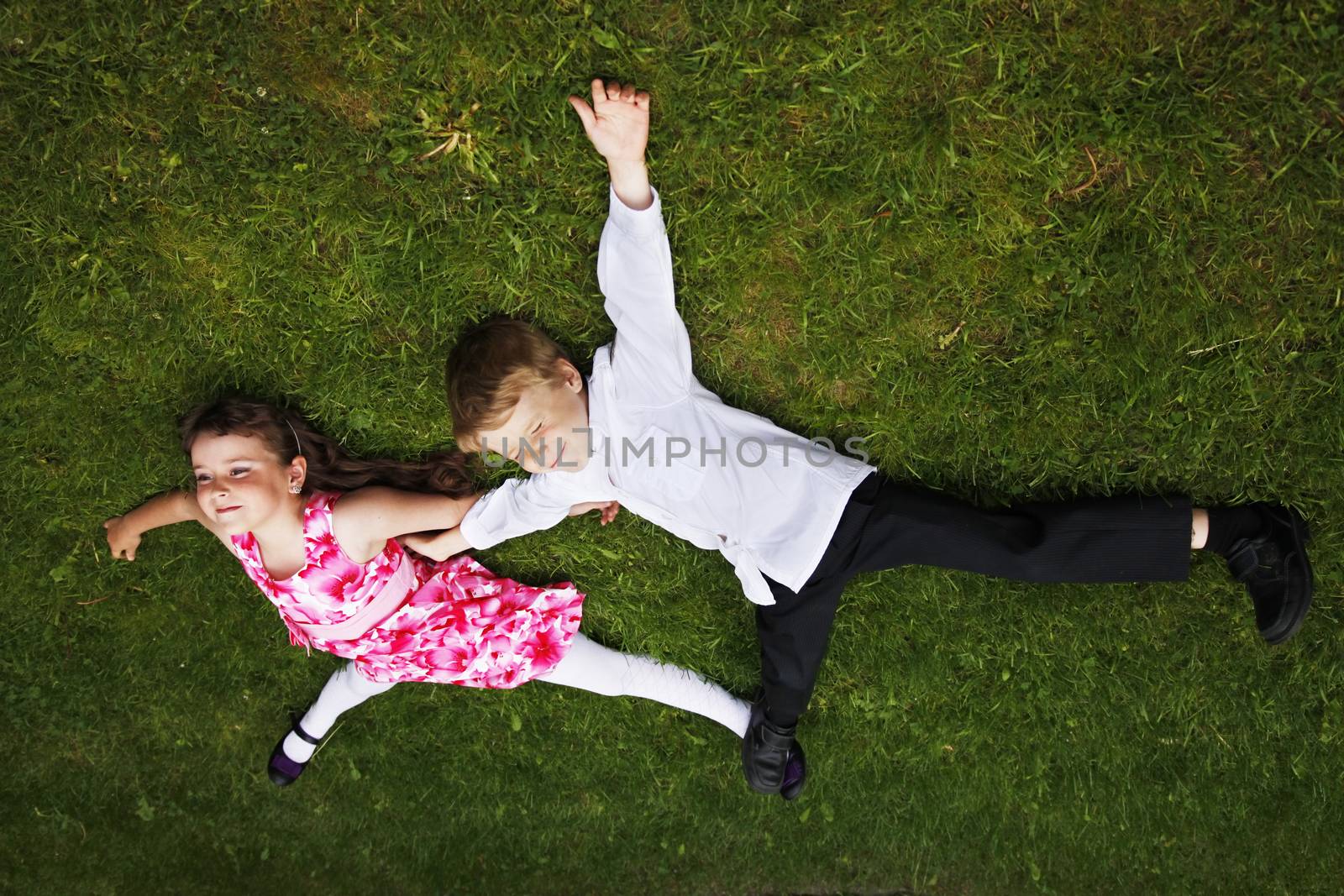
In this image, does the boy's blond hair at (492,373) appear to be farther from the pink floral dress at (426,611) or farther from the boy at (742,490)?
the pink floral dress at (426,611)

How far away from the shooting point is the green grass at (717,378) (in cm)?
259

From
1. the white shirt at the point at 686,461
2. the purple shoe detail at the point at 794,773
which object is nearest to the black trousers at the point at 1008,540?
the white shirt at the point at 686,461

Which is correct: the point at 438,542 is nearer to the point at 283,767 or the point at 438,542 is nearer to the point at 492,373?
the point at 492,373

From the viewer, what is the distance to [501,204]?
110 inches

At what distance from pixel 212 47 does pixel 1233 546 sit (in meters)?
4.02

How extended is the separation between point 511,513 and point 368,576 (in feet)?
1.99

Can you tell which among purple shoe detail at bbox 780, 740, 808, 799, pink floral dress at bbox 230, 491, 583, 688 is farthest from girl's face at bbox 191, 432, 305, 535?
purple shoe detail at bbox 780, 740, 808, 799

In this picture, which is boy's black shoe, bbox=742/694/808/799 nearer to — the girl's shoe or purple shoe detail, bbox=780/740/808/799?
purple shoe detail, bbox=780/740/808/799

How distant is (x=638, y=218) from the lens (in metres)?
2.55

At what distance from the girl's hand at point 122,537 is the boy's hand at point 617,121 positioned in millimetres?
2468

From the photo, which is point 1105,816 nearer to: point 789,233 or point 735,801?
point 735,801

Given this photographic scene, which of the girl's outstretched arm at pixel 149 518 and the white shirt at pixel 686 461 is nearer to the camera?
the white shirt at pixel 686 461

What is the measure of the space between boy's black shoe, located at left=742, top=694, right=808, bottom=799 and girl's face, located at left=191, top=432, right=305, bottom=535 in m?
2.03

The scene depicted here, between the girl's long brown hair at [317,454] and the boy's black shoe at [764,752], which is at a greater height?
the girl's long brown hair at [317,454]
